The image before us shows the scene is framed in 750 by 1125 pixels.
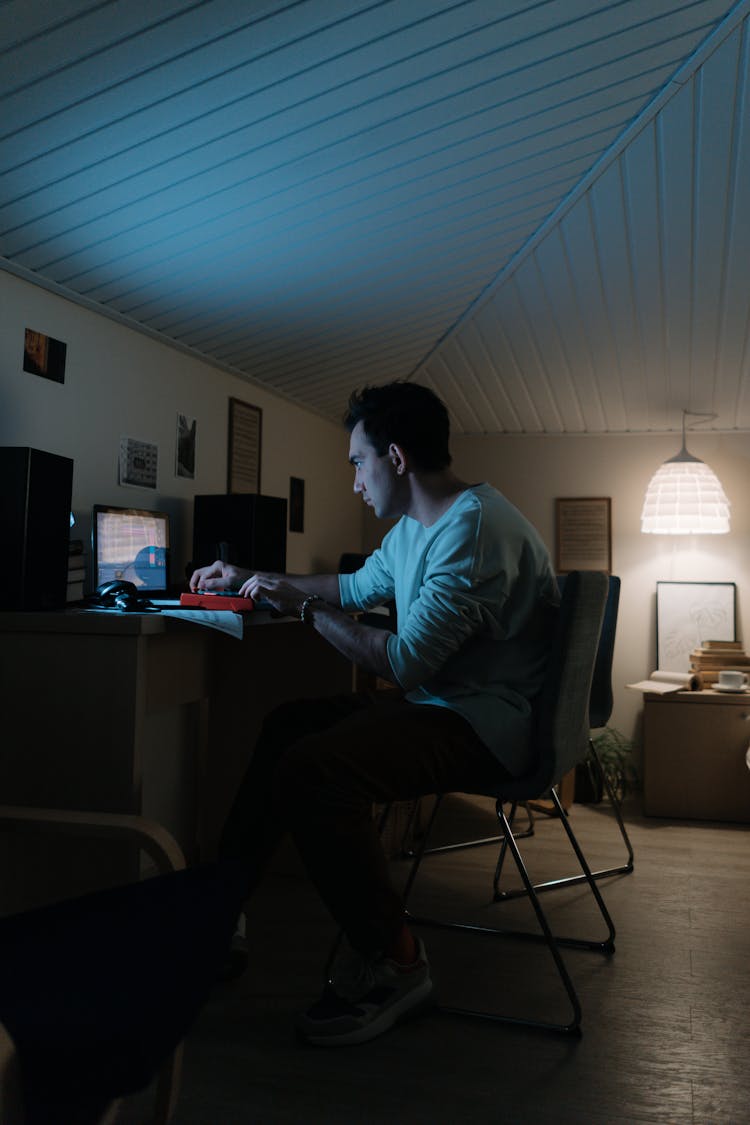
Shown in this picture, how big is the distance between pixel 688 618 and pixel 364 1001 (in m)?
3.49

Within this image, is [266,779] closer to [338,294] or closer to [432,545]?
[432,545]

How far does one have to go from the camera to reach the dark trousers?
1846mm

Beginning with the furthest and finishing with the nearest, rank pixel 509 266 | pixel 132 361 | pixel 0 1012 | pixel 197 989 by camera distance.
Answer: pixel 509 266 → pixel 132 361 → pixel 197 989 → pixel 0 1012

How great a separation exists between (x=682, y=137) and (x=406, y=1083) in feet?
8.64

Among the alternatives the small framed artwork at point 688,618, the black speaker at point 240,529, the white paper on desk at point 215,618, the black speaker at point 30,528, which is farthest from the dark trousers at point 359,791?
the small framed artwork at point 688,618

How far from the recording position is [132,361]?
302 cm

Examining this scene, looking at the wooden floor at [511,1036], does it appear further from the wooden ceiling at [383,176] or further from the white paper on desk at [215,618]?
the wooden ceiling at [383,176]

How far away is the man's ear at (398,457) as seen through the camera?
7.27 ft

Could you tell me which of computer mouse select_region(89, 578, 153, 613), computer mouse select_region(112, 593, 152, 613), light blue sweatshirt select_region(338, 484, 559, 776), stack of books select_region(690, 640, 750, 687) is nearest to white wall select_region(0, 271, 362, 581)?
computer mouse select_region(89, 578, 153, 613)

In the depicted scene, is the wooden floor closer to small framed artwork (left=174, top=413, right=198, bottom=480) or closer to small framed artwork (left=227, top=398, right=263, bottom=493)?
small framed artwork (left=174, top=413, right=198, bottom=480)

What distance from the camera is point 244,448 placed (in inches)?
149

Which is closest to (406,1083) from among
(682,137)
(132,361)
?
(132,361)

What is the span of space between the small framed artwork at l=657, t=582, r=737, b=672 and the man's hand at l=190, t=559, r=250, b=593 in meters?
3.07

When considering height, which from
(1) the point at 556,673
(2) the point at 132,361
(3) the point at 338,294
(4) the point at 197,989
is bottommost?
(4) the point at 197,989
